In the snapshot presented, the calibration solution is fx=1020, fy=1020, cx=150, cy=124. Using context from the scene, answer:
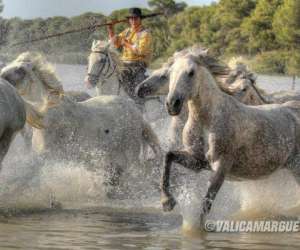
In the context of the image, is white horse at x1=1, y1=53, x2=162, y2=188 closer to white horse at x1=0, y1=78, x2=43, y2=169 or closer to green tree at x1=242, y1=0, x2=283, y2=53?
white horse at x1=0, y1=78, x2=43, y2=169

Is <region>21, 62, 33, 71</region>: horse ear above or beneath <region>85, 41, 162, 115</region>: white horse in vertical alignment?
above

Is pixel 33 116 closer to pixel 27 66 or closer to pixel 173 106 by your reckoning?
pixel 27 66

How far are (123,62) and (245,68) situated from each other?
3148 mm

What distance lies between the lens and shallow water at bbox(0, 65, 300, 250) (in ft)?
26.5

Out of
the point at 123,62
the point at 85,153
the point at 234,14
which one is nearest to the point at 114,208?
the point at 85,153

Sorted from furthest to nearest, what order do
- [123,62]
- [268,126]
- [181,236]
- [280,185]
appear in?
[123,62]
[280,185]
[268,126]
[181,236]

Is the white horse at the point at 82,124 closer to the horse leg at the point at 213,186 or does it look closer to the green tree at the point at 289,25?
the horse leg at the point at 213,186

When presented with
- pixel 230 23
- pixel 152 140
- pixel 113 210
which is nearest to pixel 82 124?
pixel 152 140

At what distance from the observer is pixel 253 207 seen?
9820mm

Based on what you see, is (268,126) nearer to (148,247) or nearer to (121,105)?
(148,247)

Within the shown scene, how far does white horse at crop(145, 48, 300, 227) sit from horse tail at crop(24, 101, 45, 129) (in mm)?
1873

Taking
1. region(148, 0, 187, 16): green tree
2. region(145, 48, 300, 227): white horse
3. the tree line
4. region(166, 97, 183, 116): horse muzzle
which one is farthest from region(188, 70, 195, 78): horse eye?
region(148, 0, 187, 16): green tree

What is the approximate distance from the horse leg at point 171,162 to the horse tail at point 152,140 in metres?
2.81

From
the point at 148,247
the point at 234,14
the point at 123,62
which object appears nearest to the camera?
the point at 148,247
